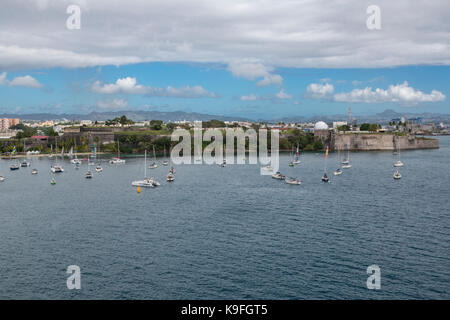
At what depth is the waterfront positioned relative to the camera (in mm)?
21922

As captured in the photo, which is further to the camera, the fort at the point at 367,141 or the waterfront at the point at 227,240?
the fort at the point at 367,141

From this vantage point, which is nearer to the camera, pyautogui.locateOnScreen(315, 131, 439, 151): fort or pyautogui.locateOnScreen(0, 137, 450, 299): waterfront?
pyautogui.locateOnScreen(0, 137, 450, 299): waterfront

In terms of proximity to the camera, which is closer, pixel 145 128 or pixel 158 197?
pixel 158 197

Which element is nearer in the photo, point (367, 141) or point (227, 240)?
point (227, 240)

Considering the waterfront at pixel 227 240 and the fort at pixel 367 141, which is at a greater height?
the fort at pixel 367 141

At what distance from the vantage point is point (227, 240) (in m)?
29.3

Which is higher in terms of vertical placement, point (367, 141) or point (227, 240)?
point (367, 141)

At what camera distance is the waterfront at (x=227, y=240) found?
21922 mm

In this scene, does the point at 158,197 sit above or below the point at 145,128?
below

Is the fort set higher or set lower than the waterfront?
higher

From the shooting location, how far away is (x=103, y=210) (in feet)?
130
